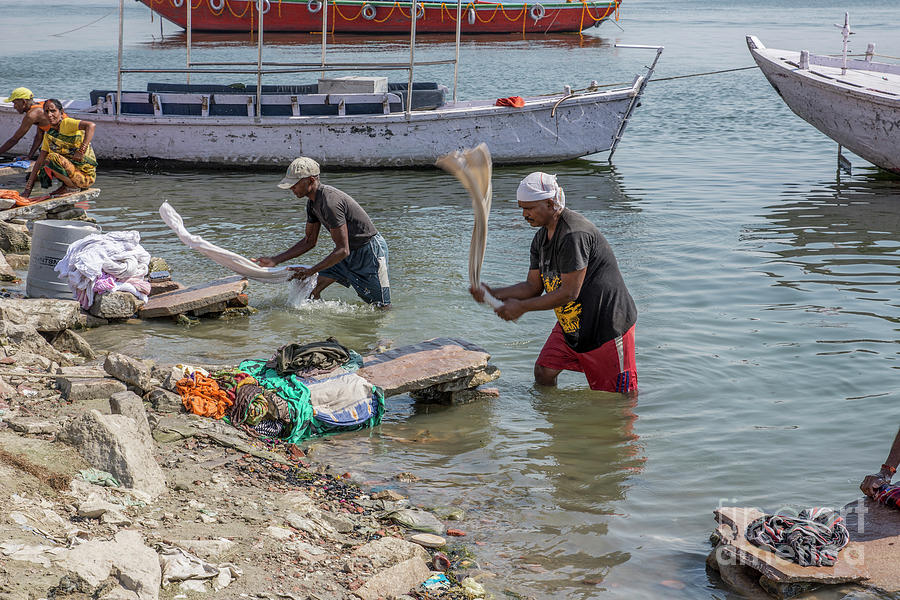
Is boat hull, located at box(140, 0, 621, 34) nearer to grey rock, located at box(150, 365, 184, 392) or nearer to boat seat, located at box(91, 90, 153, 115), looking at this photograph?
boat seat, located at box(91, 90, 153, 115)

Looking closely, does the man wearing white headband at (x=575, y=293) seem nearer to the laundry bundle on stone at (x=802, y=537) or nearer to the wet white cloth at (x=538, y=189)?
the wet white cloth at (x=538, y=189)

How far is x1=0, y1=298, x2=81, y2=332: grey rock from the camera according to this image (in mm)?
6551

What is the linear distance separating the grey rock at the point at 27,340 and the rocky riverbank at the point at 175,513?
649 millimetres

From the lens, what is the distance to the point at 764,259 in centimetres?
979

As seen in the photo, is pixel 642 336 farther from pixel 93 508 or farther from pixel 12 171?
pixel 12 171

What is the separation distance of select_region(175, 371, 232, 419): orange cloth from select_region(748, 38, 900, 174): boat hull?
11.1m

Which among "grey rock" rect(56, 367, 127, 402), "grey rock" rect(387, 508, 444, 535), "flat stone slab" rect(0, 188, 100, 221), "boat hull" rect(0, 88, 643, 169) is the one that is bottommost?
"grey rock" rect(387, 508, 444, 535)

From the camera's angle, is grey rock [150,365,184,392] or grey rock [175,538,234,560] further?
grey rock [150,365,184,392]

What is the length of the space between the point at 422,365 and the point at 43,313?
3075 millimetres

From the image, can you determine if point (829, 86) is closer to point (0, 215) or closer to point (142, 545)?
point (0, 215)

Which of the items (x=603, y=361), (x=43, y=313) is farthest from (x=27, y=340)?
(x=603, y=361)

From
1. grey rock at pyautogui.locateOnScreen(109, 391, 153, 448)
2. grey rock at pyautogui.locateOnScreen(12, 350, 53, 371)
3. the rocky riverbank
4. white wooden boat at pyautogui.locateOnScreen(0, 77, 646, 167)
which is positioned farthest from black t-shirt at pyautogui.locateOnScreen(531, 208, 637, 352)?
white wooden boat at pyautogui.locateOnScreen(0, 77, 646, 167)

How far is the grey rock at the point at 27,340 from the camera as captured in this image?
243 inches

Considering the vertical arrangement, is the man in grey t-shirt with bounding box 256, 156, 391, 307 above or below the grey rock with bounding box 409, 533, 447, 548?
above
